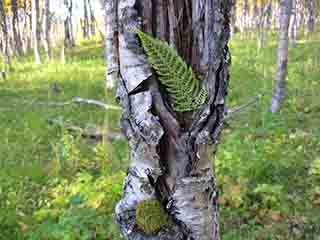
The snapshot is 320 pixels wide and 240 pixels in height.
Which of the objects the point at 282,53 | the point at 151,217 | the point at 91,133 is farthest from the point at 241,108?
the point at 151,217

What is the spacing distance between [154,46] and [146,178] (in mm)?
518

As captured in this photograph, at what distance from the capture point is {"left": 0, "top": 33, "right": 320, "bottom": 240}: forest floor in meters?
3.26

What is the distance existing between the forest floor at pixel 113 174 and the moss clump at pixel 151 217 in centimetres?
172

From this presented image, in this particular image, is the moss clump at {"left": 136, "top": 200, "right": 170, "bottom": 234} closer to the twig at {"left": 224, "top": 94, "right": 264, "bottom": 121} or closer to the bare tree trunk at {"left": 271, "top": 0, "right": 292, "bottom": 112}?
the twig at {"left": 224, "top": 94, "right": 264, "bottom": 121}

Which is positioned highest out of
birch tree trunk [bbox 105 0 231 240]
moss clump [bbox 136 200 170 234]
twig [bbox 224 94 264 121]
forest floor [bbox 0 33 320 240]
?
birch tree trunk [bbox 105 0 231 240]

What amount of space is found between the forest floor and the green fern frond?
208 cm

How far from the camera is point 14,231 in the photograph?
11.0 feet

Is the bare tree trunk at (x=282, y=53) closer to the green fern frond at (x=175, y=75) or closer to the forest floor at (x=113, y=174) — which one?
the forest floor at (x=113, y=174)

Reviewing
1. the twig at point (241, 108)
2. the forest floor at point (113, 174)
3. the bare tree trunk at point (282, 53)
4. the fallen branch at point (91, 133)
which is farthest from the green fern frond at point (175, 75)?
the bare tree trunk at point (282, 53)

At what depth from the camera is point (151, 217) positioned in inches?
52.2

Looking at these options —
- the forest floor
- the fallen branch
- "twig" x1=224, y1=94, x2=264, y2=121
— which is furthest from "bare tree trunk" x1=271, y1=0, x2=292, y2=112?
the fallen branch

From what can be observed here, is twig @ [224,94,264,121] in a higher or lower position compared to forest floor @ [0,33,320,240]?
higher

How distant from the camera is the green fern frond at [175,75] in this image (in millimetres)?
1142

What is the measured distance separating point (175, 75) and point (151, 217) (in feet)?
1.83
